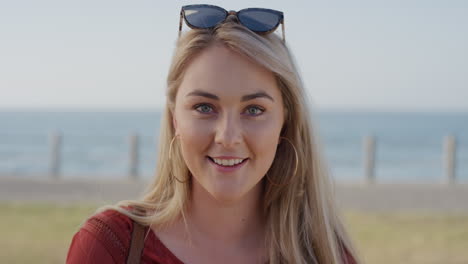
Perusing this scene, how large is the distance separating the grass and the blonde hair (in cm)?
306

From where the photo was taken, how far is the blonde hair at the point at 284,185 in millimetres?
2518

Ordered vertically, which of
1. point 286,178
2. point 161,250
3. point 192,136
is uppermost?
point 192,136

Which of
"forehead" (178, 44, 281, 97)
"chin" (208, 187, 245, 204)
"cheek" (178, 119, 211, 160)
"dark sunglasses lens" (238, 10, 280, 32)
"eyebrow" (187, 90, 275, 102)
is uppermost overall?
"dark sunglasses lens" (238, 10, 280, 32)

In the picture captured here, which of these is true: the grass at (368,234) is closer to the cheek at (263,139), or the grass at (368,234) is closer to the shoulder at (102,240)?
the cheek at (263,139)

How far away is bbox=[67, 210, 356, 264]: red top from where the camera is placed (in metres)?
2.32

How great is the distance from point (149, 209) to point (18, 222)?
19.3 ft

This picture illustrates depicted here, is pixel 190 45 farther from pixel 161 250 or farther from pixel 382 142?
pixel 382 142

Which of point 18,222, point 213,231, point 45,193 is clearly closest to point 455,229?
point 18,222

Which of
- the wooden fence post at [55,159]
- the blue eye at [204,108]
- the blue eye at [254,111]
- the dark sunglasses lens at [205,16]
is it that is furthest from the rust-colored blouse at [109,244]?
the wooden fence post at [55,159]

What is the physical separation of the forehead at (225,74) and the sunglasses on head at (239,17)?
0.43 feet

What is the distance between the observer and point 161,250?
8.17 ft

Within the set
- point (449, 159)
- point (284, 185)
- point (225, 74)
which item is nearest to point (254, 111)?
point (225, 74)

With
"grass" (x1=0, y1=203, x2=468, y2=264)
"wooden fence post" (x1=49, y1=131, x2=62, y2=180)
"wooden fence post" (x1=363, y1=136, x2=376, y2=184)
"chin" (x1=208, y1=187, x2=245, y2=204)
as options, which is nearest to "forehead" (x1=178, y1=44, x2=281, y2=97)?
"chin" (x1=208, y1=187, x2=245, y2=204)

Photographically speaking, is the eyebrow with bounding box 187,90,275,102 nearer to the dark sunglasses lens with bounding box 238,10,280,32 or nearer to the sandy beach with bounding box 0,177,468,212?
the dark sunglasses lens with bounding box 238,10,280,32
